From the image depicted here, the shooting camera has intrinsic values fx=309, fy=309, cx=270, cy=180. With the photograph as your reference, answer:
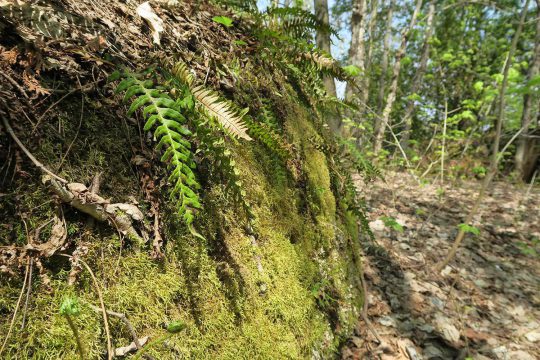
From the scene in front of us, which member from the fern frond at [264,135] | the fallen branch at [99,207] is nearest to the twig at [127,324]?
the fallen branch at [99,207]

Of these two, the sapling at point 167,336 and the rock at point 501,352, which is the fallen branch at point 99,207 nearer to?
the sapling at point 167,336

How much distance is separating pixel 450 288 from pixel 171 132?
13.0ft

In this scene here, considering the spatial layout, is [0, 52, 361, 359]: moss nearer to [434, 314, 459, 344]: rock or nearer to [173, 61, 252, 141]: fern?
[173, 61, 252, 141]: fern

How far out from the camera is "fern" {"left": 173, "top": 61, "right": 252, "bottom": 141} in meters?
1.46

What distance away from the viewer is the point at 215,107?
1.51 meters

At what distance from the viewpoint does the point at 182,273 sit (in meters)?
1.36

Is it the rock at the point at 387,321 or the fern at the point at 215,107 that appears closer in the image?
the fern at the point at 215,107

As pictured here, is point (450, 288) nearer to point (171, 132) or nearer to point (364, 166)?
point (364, 166)

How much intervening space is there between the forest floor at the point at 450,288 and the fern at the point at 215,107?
2.08 meters

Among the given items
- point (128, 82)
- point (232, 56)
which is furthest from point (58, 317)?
point (232, 56)

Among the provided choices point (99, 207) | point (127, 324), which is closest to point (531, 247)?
point (127, 324)

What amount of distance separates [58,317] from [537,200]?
9.64 m

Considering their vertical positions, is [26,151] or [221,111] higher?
[221,111]

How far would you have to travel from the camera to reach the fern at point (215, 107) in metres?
1.46
